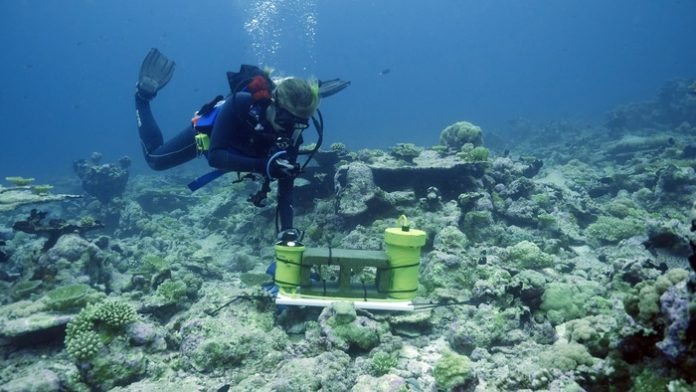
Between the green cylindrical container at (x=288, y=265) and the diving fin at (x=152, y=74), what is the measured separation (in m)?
5.64

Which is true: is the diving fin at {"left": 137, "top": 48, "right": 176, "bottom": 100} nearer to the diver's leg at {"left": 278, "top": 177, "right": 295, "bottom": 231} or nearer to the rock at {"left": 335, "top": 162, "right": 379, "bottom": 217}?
the diver's leg at {"left": 278, "top": 177, "right": 295, "bottom": 231}

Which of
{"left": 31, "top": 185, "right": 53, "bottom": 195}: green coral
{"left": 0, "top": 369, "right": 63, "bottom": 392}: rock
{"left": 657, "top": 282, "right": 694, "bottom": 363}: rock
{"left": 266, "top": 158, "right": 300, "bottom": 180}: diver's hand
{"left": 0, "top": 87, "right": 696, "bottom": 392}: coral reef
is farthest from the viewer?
{"left": 31, "top": 185, "right": 53, "bottom": 195}: green coral

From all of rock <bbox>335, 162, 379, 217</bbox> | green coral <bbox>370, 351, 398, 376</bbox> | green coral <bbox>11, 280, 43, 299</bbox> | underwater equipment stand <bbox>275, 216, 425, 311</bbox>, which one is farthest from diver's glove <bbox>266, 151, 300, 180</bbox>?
green coral <bbox>11, 280, 43, 299</bbox>

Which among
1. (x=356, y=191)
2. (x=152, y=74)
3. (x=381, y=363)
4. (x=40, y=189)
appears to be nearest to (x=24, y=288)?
(x=40, y=189)

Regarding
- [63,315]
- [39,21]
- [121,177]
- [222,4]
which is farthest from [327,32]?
[63,315]

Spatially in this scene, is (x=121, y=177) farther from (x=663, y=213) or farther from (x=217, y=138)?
(x=663, y=213)

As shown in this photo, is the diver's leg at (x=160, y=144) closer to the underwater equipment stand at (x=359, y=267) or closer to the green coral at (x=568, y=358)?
the underwater equipment stand at (x=359, y=267)

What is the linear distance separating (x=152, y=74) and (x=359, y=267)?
269 inches

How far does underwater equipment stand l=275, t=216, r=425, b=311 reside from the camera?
543 cm

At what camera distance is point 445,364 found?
13.5 feet

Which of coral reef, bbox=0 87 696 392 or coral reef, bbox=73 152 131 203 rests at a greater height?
coral reef, bbox=73 152 131 203

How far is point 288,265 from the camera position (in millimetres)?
5492

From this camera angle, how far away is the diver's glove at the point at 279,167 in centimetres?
498

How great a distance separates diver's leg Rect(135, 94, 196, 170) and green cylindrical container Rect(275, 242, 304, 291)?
3470 millimetres
